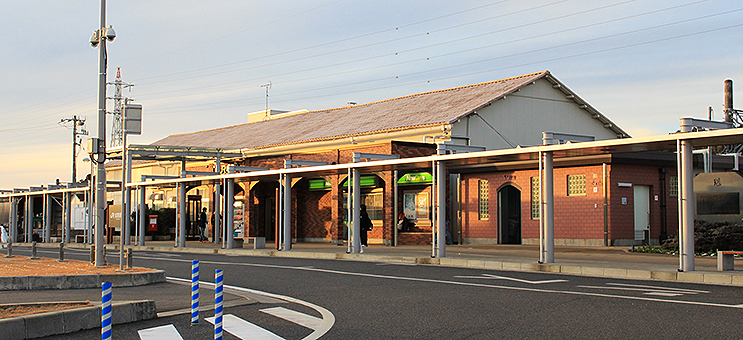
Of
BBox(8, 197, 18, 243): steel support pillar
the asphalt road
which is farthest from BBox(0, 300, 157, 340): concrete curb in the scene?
BBox(8, 197, 18, 243): steel support pillar

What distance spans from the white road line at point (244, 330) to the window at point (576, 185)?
65.5 ft

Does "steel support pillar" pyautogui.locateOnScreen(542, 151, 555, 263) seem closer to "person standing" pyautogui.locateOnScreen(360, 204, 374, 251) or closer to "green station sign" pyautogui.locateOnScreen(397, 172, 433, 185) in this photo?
"person standing" pyautogui.locateOnScreen(360, 204, 374, 251)

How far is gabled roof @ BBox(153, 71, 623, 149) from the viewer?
115ft

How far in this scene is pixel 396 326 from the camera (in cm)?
891

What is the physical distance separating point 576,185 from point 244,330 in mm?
20911

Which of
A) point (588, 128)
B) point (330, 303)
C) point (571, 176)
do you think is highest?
point (588, 128)

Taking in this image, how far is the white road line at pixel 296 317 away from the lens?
30.9ft

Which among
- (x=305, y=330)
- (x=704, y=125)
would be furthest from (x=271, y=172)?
(x=305, y=330)

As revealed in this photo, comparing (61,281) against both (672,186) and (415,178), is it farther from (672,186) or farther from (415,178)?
(672,186)

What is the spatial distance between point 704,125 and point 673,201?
13815 mm

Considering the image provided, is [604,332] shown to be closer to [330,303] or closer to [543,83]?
[330,303]

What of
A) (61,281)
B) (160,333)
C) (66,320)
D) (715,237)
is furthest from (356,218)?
(66,320)

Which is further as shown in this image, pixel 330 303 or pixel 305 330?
pixel 330 303

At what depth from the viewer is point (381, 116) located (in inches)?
1521
